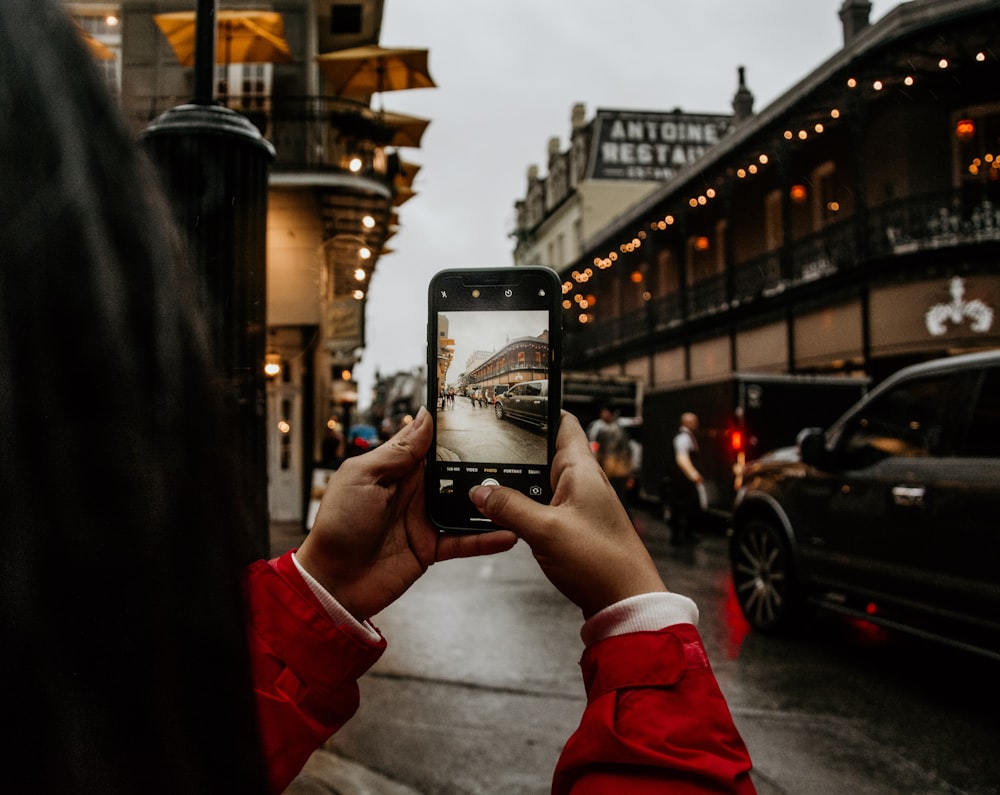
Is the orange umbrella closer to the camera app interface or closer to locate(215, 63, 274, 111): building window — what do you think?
locate(215, 63, 274, 111): building window

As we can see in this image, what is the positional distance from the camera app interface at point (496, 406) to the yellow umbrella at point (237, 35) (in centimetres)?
1035

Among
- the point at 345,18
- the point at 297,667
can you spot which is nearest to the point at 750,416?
the point at 345,18

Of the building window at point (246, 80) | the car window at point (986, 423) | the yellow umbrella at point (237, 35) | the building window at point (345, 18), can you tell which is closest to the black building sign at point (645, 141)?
the building window at point (345, 18)

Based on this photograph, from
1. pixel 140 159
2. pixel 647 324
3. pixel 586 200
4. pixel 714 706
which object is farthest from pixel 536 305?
pixel 586 200

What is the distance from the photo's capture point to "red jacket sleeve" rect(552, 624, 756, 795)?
973 millimetres

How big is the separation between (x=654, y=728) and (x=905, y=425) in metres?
5.47

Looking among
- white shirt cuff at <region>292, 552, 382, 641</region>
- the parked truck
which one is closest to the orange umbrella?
the parked truck

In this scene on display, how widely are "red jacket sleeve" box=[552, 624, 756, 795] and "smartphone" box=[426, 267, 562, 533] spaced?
596 millimetres

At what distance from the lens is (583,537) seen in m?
1.29

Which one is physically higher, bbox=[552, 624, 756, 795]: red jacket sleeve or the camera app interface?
the camera app interface

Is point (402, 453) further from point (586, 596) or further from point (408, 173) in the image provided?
point (408, 173)

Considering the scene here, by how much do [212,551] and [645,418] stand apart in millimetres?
17223

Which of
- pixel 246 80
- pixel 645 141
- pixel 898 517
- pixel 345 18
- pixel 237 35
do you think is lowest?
pixel 898 517

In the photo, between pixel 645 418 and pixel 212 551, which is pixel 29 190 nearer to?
pixel 212 551
